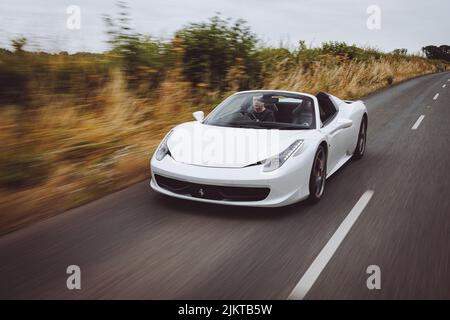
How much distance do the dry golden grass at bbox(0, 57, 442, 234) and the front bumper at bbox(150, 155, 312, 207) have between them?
1.34 m

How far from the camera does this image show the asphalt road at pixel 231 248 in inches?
138

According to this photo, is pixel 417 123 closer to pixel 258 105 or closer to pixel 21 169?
pixel 258 105

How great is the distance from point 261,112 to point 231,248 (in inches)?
104

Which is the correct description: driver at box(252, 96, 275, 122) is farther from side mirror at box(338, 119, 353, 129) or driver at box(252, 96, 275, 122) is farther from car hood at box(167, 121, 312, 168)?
side mirror at box(338, 119, 353, 129)

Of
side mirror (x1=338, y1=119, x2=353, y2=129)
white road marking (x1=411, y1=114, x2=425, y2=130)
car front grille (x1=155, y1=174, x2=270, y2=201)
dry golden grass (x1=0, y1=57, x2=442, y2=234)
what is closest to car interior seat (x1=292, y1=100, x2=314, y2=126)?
side mirror (x1=338, y1=119, x2=353, y2=129)

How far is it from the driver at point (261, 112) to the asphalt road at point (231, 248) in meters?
1.22

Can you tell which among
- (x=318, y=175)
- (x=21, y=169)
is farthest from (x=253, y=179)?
(x=21, y=169)

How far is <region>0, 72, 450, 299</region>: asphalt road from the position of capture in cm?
351

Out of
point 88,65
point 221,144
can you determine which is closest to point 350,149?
point 221,144

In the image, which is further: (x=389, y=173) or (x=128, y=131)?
(x=128, y=131)

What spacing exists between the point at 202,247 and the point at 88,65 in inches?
237

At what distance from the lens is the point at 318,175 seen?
5609 millimetres
